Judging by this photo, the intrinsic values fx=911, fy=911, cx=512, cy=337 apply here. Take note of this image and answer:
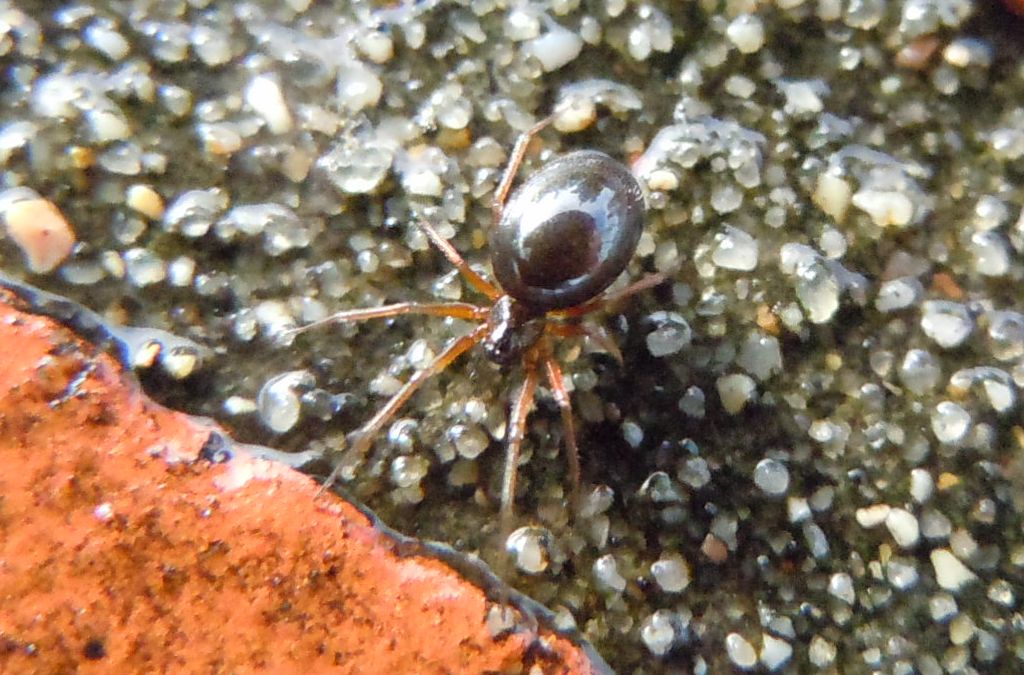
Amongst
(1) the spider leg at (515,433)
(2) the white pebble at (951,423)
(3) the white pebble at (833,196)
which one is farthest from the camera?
(3) the white pebble at (833,196)

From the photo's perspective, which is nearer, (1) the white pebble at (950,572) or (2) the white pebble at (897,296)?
(1) the white pebble at (950,572)

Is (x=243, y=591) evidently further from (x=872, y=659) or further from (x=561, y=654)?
(x=872, y=659)

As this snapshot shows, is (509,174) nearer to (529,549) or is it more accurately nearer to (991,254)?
(529,549)

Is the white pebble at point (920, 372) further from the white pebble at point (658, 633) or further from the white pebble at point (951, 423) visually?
the white pebble at point (658, 633)

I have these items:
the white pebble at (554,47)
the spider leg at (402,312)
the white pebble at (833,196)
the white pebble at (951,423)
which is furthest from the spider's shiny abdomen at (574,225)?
the white pebble at (951,423)

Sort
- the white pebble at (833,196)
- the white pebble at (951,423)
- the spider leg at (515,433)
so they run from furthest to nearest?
the white pebble at (833,196) → the white pebble at (951,423) → the spider leg at (515,433)

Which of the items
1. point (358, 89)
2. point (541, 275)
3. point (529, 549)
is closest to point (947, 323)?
point (541, 275)

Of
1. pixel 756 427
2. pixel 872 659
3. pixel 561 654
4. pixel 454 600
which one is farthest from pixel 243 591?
pixel 872 659

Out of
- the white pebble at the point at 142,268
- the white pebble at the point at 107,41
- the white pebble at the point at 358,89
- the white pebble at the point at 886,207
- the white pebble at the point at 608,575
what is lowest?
the white pebble at the point at 608,575
